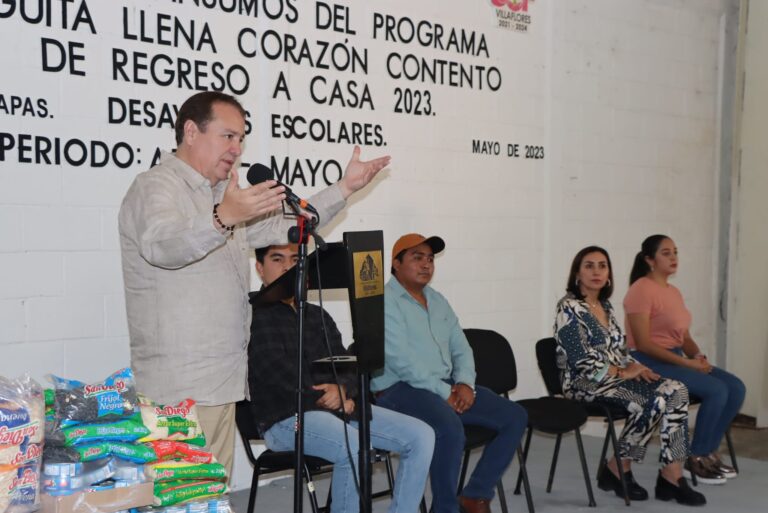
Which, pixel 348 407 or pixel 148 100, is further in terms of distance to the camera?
pixel 148 100

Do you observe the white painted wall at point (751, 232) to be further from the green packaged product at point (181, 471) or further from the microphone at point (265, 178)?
the green packaged product at point (181, 471)

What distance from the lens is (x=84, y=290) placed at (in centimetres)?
371

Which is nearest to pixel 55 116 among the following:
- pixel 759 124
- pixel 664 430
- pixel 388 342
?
pixel 388 342

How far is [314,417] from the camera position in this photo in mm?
3236

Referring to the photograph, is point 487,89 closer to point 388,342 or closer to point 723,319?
point 388,342

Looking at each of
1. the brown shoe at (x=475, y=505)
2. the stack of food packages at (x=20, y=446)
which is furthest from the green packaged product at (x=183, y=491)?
the brown shoe at (x=475, y=505)

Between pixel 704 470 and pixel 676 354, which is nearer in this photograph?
pixel 704 470

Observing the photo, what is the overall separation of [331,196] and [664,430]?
2.22 m

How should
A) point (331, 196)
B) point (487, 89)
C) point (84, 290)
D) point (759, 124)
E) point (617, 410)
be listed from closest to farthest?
point (331, 196), point (84, 290), point (617, 410), point (487, 89), point (759, 124)

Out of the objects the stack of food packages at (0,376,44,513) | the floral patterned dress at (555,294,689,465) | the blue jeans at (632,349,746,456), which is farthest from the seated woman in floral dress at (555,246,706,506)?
the stack of food packages at (0,376,44,513)

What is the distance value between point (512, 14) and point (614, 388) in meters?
2.20

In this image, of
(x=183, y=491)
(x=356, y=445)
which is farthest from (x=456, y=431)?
(x=183, y=491)

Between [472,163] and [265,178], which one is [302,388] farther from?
[472,163]

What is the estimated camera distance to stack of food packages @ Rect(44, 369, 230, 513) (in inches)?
77.6
